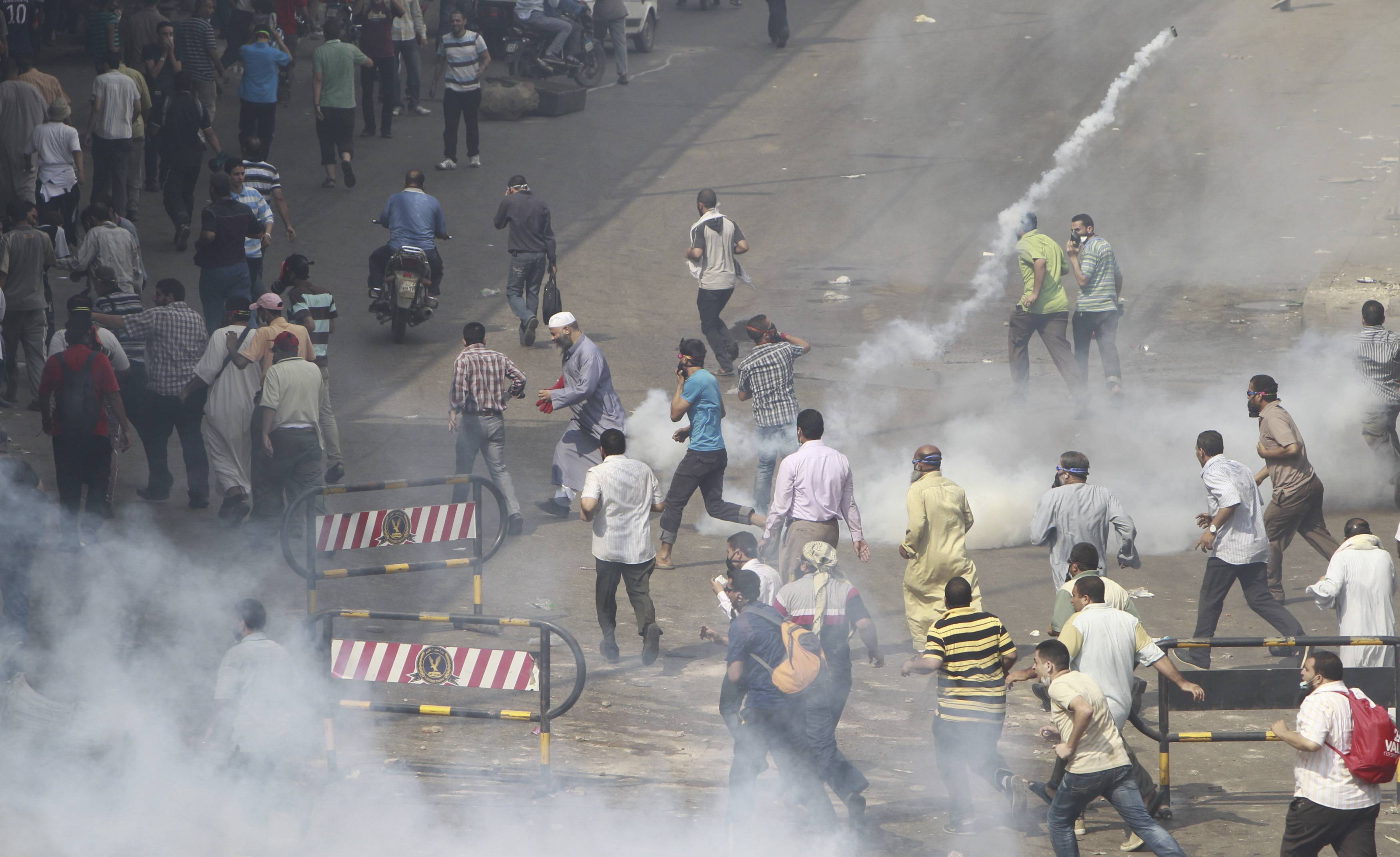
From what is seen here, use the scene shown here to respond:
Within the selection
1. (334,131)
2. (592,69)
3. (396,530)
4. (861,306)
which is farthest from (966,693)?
(592,69)

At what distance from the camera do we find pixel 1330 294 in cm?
1348

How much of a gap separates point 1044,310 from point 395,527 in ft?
20.9

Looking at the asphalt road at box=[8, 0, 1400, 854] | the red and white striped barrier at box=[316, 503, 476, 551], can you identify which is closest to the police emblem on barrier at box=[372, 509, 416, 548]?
the red and white striped barrier at box=[316, 503, 476, 551]

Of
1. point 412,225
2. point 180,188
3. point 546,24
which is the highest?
point 546,24

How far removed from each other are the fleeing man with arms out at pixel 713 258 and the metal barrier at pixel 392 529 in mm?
4688

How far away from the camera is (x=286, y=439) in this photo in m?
9.06

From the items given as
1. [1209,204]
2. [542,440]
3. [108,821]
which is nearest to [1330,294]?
[1209,204]

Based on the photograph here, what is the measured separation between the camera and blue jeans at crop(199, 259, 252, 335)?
448 inches

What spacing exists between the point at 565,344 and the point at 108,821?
4.57m

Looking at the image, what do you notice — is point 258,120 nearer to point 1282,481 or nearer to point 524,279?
point 524,279

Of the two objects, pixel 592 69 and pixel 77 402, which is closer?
pixel 77 402

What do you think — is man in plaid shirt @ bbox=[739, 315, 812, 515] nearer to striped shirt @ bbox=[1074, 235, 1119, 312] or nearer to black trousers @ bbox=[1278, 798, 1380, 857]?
striped shirt @ bbox=[1074, 235, 1119, 312]

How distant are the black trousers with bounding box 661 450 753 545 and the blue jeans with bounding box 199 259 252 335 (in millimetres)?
4255

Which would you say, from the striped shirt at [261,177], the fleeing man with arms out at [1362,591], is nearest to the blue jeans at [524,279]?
the striped shirt at [261,177]
